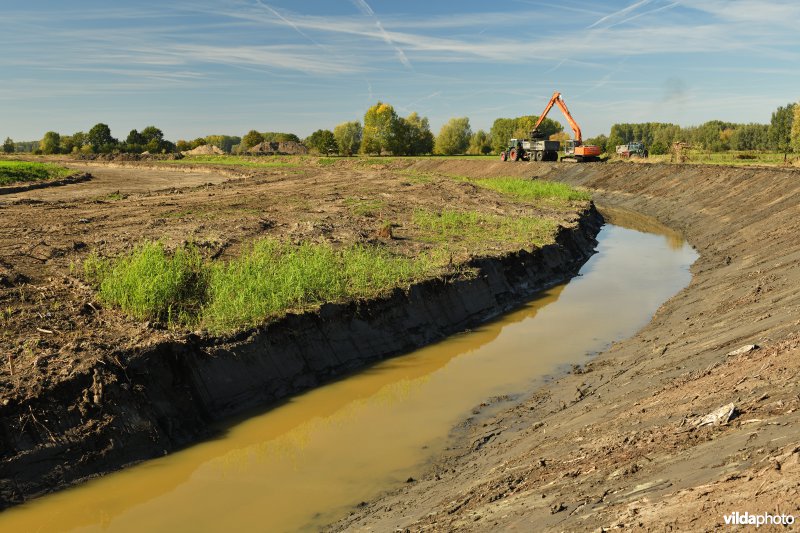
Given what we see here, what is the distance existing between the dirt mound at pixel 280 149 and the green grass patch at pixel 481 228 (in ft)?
267

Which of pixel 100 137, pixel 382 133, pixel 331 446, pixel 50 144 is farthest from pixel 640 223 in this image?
pixel 50 144

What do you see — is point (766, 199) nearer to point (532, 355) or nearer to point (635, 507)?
point (532, 355)

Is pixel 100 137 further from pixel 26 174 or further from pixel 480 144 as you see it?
pixel 26 174

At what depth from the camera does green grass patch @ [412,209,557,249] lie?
2198cm

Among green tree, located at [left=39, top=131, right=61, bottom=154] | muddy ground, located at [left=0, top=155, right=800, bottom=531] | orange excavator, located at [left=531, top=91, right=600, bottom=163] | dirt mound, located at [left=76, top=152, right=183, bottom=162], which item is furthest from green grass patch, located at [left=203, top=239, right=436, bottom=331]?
green tree, located at [left=39, top=131, right=61, bottom=154]

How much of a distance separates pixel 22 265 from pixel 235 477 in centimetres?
950

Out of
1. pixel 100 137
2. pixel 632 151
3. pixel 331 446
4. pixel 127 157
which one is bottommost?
pixel 331 446

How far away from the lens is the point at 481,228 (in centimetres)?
2459

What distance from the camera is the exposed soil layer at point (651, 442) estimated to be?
5004mm

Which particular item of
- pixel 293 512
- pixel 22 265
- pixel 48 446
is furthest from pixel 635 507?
pixel 22 265

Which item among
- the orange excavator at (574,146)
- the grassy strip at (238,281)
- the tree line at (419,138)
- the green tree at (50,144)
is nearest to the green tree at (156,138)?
the tree line at (419,138)

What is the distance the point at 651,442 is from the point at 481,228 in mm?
18193

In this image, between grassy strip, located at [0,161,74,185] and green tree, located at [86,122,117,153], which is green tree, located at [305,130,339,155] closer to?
grassy strip, located at [0,161,74,185]

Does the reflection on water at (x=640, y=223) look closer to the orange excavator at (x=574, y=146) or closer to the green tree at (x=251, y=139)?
the orange excavator at (x=574, y=146)
